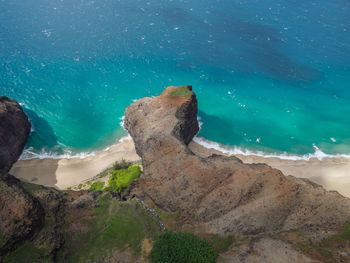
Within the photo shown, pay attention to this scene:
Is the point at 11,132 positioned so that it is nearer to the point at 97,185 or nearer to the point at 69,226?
the point at 97,185

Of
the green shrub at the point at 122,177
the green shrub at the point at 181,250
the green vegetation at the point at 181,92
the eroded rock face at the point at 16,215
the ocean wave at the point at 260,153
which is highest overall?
the green vegetation at the point at 181,92

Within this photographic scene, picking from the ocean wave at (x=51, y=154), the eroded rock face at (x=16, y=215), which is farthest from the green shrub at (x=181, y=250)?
the ocean wave at (x=51, y=154)

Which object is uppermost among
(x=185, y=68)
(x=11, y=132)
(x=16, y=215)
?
(x=16, y=215)

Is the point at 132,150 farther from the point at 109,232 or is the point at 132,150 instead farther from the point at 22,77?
the point at 22,77

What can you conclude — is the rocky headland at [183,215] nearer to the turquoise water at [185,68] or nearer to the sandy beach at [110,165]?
the sandy beach at [110,165]

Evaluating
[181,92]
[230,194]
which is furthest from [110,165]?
[230,194]

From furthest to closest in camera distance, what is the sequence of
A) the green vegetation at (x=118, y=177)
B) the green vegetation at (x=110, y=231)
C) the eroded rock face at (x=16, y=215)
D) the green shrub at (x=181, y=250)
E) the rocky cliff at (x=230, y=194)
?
the green vegetation at (x=118, y=177), the rocky cliff at (x=230, y=194), the green vegetation at (x=110, y=231), the green shrub at (x=181, y=250), the eroded rock face at (x=16, y=215)
